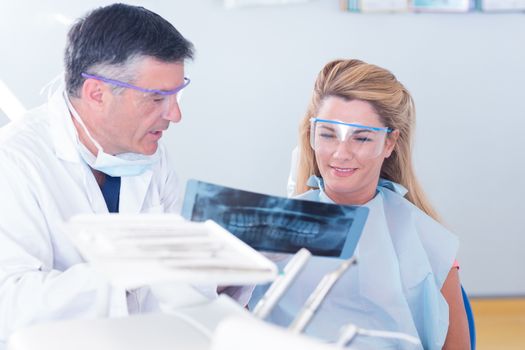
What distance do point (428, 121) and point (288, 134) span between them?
616mm

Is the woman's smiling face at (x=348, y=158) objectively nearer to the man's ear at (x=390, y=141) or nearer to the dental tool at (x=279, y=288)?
the man's ear at (x=390, y=141)

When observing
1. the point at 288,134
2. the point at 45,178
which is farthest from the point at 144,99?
the point at 288,134

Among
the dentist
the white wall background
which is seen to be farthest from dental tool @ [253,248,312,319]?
the white wall background

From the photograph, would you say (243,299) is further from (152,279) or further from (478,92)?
(478,92)

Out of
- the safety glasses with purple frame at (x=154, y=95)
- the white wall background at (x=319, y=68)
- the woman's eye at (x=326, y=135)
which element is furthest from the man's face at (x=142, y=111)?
the white wall background at (x=319, y=68)

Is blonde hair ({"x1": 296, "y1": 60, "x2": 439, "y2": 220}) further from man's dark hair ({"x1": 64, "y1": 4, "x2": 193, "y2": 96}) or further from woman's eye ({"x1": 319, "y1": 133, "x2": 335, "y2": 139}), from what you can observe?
man's dark hair ({"x1": 64, "y1": 4, "x2": 193, "y2": 96})

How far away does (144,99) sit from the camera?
169 centimetres

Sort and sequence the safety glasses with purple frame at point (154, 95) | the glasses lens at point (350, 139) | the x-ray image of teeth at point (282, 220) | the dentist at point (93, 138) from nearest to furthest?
1. the x-ray image of teeth at point (282, 220)
2. the dentist at point (93, 138)
3. the safety glasses with purple frame at point (154, 95)
4. the glasses lens at point (350, 139)

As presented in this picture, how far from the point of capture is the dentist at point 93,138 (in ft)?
5.06

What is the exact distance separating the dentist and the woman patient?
0.35 metres

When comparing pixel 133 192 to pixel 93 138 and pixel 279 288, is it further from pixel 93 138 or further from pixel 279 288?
pixel 279 288

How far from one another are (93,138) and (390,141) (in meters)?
0.69

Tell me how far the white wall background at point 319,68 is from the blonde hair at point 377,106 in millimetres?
1342

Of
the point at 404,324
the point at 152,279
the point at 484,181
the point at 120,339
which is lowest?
the point at 484,181
